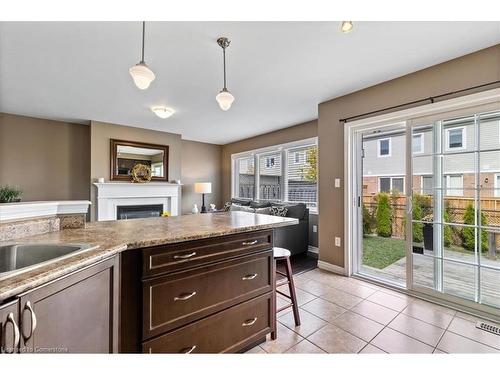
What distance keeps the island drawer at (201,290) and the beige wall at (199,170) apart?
467cm

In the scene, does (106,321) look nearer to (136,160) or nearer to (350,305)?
(350,305)

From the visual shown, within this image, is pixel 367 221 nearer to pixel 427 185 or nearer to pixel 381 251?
pixel 381 251

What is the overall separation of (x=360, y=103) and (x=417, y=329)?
2.50 m

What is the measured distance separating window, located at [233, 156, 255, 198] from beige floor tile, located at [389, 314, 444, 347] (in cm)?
413

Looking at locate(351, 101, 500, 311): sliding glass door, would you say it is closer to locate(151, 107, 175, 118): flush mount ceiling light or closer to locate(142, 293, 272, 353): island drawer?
locate(142, 293, 272, 353): island drawer

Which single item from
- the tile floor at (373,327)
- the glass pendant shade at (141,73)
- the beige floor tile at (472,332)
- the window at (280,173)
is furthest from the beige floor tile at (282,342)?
the window at (280,173)

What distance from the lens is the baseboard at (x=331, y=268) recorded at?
3115mm

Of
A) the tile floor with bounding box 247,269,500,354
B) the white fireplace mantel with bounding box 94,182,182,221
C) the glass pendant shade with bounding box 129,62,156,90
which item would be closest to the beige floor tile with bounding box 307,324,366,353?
the tile floor with bounding box 247,269,500,354

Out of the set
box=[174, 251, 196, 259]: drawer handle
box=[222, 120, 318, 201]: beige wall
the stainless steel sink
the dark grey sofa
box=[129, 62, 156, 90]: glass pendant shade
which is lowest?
the dark grey sofa

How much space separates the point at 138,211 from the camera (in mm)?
4824

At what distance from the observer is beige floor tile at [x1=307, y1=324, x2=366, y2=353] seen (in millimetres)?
1693

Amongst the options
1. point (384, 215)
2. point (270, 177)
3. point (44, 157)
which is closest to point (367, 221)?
point (384, 215)
